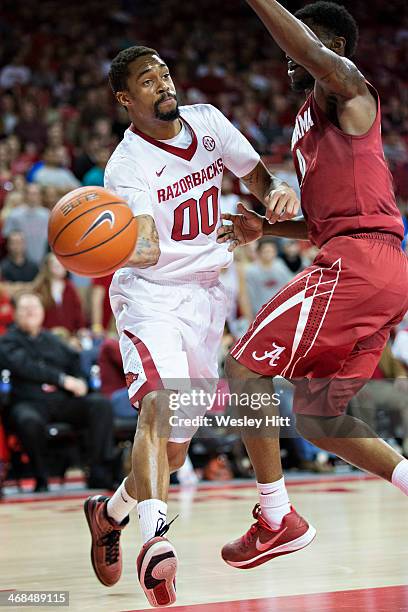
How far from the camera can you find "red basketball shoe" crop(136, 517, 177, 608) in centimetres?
353

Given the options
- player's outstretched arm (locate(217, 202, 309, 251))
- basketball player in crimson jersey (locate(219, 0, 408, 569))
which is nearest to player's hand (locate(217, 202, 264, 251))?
player's outstretched arm (locate(217, 202, 309, 251))

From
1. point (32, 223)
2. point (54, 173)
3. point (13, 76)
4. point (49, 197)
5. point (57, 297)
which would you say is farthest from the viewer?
point (13, 76)

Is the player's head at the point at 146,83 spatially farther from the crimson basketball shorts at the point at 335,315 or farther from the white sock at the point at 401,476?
the white sock at the point at 401,476

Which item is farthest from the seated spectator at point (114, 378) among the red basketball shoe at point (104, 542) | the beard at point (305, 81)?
the beard at point (305, 81)

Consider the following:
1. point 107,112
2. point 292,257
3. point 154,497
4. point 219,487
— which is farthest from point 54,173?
point 154,497

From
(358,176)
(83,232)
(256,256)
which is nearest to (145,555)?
(83,232)

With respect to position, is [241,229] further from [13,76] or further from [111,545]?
[13,76]

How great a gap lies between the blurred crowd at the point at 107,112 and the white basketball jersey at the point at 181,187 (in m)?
4.34

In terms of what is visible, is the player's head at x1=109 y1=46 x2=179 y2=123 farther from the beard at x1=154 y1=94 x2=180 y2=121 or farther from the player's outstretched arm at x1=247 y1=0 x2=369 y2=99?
the player's outstretched arm at x1=247 y1=0 x2=369 y2=99

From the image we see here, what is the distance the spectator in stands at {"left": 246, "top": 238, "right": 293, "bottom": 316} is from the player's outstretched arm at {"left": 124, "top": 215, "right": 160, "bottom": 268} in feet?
20.4

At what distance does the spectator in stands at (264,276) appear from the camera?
10.1 metres

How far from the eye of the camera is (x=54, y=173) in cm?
1140

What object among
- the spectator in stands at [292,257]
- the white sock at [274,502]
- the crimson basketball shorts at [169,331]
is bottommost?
the spectator in stands at [292,257]

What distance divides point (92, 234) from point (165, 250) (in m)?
0.66
